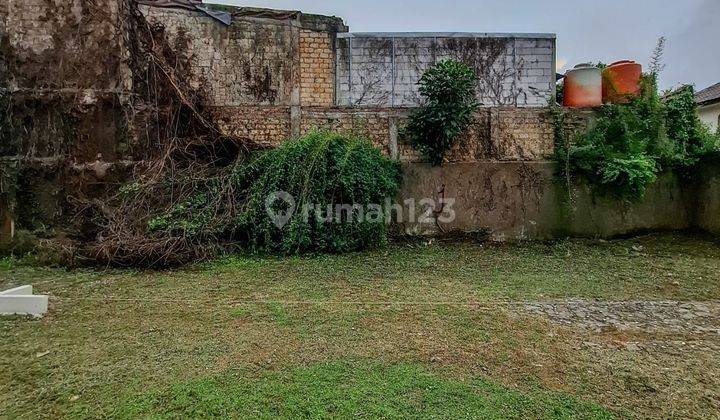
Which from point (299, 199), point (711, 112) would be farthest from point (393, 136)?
point (711, 112)

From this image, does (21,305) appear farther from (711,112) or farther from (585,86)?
(711,112)

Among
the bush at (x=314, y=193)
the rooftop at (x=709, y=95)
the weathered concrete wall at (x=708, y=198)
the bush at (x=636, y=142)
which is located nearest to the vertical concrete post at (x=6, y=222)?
the bush at (x=314, y=193)

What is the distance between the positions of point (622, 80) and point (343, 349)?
576 centimetres

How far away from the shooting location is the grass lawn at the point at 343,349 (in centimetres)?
169

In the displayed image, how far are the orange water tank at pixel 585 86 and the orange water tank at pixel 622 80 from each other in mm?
177

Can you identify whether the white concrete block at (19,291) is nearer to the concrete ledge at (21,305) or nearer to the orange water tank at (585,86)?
the concrete ledge at (21,305)

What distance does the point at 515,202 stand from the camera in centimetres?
559

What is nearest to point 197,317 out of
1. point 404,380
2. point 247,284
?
point 247,284

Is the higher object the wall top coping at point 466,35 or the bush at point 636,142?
the wall top coping at point 466,35

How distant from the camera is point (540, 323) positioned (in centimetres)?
267

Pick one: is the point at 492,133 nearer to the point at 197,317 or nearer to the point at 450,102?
the point at 450,102

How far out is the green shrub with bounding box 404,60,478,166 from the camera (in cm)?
521

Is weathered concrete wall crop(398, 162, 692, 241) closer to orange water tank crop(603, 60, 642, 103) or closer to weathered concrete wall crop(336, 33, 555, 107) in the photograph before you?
weathered concrete wall crop(336, 33, 555, 107)

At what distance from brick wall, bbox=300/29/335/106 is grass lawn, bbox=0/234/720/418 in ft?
9.52
